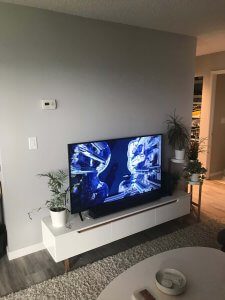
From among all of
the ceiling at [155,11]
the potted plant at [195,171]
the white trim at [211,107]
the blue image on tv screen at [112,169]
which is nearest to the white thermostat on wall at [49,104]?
the blue image on tv screen at [112,169]

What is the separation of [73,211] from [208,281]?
1.36 m

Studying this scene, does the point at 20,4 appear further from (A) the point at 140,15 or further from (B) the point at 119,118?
(B) the point at 119,118

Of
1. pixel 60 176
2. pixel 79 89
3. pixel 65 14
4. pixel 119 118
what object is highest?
pixel 65 14

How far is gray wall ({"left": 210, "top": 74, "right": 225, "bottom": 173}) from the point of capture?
484cm

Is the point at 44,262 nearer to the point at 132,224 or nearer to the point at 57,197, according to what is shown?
the point at 57,197

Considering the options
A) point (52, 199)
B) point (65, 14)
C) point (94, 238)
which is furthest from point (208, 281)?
point (65, 14)

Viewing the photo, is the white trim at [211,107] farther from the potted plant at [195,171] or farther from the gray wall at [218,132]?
the potted plant at [195,171]

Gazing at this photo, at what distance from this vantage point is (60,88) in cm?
250

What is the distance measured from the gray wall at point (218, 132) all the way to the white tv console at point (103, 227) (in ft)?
7.48

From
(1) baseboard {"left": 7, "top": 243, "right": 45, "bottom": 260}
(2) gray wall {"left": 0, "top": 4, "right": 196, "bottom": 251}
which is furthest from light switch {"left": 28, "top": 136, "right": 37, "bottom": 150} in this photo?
(1) baseboard {"left": 7, "top": 243, "right": 45, "bottom": 260}

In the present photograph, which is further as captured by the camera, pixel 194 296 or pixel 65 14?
pixel 65 14

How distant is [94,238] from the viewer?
245 cm

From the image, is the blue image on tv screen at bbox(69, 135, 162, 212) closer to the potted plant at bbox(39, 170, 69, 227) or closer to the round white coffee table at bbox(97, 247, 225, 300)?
the potted plant at bbox(39, 170, 69, 227)

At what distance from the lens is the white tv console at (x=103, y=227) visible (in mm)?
2291
